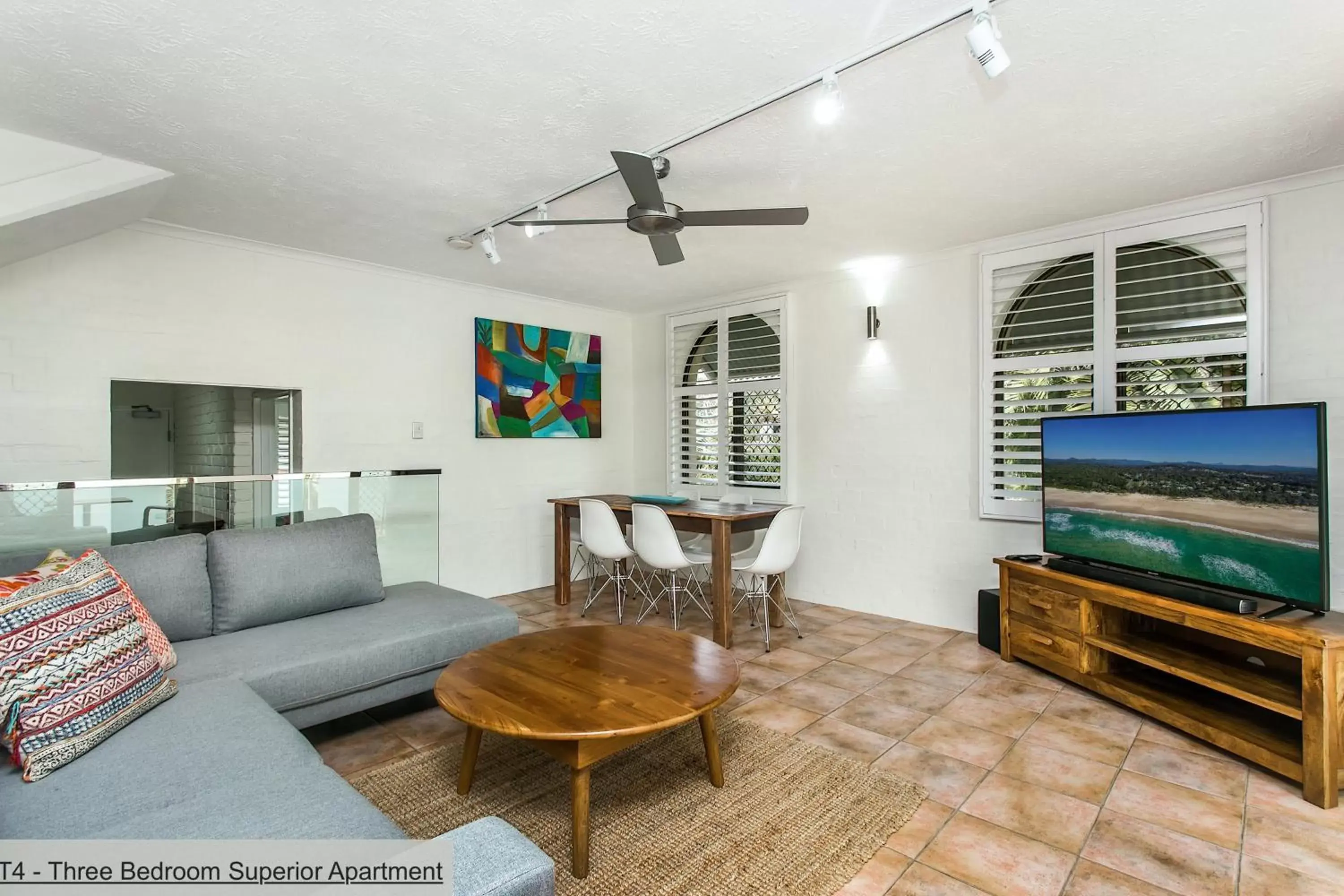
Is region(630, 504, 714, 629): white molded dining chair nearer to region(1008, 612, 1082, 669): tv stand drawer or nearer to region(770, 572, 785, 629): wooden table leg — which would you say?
region(770, 572, 785, 629): wooden table leg

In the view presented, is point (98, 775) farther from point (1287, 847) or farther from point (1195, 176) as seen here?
point (1195, 176)

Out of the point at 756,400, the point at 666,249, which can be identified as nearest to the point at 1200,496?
the point at 666,249

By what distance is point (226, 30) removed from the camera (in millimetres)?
1851

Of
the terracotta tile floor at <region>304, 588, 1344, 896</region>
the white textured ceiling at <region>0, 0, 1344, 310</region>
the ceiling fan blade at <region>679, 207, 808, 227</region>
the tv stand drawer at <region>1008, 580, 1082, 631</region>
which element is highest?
the white textured ceiling at <region>0, 0, 1344, 310</region>

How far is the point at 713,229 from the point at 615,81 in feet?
5.10

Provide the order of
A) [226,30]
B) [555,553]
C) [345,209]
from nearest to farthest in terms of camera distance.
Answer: [226,30] < [345,209] < [555,553]

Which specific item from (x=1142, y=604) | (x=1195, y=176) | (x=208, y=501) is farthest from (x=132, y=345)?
(x=1195, y=176)

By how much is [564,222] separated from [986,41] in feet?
5.55

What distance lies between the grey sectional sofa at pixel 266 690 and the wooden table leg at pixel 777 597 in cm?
197

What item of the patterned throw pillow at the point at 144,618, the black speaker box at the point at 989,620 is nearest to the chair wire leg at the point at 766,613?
the black speaker box at the point at 989,620

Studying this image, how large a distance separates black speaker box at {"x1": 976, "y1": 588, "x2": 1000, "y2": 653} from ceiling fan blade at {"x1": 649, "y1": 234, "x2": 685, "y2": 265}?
268 centimetres

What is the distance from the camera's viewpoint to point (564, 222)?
274cm

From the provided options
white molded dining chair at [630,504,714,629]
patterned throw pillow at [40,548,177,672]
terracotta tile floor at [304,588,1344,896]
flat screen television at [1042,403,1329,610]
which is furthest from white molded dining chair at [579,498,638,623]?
flat screen television at [1042,403,1329,610]

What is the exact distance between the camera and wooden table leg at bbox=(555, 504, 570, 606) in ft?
16.3
